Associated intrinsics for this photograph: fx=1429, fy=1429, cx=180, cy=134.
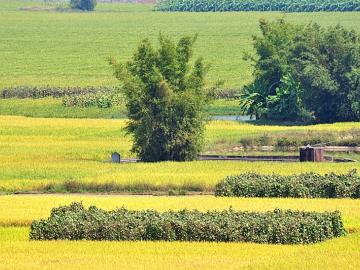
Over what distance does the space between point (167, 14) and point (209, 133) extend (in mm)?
106795

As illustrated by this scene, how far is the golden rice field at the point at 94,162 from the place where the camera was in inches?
2077

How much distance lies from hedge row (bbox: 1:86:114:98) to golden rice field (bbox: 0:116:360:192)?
21008mm

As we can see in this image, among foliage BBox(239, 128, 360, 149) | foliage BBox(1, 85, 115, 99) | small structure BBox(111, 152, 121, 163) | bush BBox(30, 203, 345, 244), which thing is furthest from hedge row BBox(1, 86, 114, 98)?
bush BBox(30, 203, 345, 244)

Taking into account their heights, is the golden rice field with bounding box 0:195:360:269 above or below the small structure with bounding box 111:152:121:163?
above

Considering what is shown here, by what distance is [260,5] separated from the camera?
185 metres

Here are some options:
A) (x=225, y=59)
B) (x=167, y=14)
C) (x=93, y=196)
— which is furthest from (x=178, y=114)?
(x=167, y=14)

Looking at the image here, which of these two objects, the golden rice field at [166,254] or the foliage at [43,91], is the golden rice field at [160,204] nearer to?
the golden rice field at [166,254]

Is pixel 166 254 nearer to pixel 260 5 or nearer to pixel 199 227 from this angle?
pixel 199 227

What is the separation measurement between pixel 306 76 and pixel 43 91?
28.4 meters

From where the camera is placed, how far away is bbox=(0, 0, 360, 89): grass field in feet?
399

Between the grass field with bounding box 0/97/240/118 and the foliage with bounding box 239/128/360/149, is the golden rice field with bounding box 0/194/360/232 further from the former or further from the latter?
the grass field with bounding box 0/97/240/118

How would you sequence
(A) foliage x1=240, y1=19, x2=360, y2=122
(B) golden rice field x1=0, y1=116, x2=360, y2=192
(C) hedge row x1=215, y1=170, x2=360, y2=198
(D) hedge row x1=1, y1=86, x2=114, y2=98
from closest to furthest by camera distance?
1. (C) hedge row x1=215, y1=170, x2=360, y2=198
2. (B) golden rice field x1=0, y1=116, x2=360, y2=192
3. (A) foliage x1=240, y1=19, x2=360, y2=122
4. (D) hedge row x1=1, y1=86, x2=114, y2=98

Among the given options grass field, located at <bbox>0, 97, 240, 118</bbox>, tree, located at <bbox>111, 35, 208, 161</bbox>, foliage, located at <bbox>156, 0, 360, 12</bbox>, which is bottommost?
grass field, located at <bbox>0, 97, 240, 118</bbox>

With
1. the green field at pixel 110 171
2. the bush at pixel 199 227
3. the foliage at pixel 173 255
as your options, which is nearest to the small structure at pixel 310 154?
the green field at pixel 110 171
